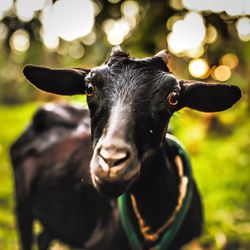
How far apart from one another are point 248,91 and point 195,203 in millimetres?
6604

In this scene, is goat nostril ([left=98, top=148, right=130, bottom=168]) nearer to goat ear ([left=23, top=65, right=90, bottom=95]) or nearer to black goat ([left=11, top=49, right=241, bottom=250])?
black goat ([left=11, top=49, right=241, bottom=250])

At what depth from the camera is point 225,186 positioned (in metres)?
7.50

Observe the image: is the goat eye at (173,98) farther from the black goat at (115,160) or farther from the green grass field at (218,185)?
the green grass field at (218,185)

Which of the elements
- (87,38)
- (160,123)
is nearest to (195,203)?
(160,123)

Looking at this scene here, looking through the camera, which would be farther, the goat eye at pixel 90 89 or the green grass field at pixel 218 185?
the green grass field at pixel 218 185

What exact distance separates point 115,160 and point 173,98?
0.58 m

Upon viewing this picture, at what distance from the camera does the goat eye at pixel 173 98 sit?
99.3 inches

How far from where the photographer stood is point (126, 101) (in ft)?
8.00

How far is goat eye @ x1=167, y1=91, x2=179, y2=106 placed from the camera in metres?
2.52

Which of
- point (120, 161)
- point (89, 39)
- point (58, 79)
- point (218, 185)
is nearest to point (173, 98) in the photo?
point (120, 161)

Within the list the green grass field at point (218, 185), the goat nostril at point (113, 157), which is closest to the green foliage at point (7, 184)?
the green grass field at point (218, 185)

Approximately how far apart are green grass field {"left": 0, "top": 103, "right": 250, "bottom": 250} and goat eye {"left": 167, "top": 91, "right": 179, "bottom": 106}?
6.56 ft

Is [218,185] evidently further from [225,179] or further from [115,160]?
[115,160]

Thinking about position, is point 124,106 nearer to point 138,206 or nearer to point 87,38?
point 138,206
